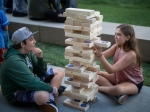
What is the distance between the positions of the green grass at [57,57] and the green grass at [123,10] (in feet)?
7.29

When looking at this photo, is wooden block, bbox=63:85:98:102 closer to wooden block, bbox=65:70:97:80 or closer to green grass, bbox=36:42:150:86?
wooden block, bbox=65:70:97:80

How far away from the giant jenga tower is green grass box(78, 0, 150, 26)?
420 cm

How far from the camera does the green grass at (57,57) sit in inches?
179

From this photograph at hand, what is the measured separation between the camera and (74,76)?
3.30 metres

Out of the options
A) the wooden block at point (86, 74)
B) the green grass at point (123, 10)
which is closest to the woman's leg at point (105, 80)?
the wooden block at point (86, 74)

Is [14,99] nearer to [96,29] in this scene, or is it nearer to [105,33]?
[96,29]

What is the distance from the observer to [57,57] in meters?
5.19

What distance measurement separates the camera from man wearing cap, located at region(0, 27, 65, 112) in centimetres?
312

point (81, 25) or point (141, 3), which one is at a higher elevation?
point (81, 25)

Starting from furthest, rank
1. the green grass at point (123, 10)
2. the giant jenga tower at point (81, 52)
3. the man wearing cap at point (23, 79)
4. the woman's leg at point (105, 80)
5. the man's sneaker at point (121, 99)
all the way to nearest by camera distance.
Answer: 1. the green grass at point (123, 10)
2. the woman's leg at point (105, 80)
3. the man's sneaker at point (121, 99)
4. the man wearing cap at point (23, 79)
5. the giant jenga tower at point (81, 52)

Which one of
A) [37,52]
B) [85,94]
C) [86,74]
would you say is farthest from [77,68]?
[37,52]

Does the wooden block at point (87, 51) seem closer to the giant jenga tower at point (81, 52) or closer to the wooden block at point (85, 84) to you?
the giant jenga tower at point (81, 52)

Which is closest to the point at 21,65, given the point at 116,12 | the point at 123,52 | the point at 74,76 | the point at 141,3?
the point at 74,76

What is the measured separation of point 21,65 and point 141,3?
23.7ft
